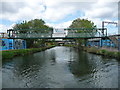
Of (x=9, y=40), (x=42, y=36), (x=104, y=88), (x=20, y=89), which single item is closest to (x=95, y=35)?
(x=42, y=36)

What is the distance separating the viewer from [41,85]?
9.30m

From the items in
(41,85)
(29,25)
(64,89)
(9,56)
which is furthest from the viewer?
(29,25)

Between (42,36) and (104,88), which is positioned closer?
(104,88)

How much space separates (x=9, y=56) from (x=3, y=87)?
15211 mm

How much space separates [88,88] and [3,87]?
6277 millimetres

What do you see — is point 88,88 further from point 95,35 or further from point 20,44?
point 20,44

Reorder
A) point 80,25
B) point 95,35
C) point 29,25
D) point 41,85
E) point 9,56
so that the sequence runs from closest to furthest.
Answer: point 41,85
point 9,56
point 95,35
point 29,25
point 80,25

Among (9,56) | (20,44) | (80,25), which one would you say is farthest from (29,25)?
(9,56)

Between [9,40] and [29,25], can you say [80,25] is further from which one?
[9,40]

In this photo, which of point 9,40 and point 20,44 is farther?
point 20,44

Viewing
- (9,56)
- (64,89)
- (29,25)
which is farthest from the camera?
(29,25)

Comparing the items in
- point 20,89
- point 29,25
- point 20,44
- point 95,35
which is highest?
point 29,25

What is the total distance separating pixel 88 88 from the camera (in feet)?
28.5

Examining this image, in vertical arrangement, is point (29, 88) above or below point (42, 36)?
below
